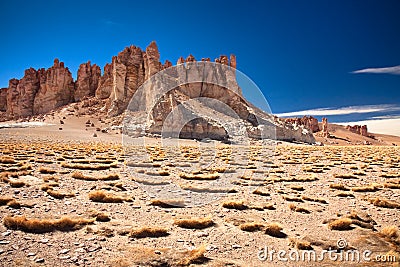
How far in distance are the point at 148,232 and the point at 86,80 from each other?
101m

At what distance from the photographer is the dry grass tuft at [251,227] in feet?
21.4

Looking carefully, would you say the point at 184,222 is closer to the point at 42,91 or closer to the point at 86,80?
the point at 86,80

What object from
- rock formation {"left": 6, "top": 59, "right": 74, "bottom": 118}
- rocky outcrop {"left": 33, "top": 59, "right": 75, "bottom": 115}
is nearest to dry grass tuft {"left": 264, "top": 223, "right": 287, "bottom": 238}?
rocky outcrop {"left": 33, "top": 59, "right": 75, "bottom": 115}

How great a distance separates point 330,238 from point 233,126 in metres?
61.1

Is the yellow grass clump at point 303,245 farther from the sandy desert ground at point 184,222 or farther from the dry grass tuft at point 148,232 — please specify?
the dry grass tuft at point 148,232

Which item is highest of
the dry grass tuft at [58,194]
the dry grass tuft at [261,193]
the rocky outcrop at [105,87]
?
the rocky outcrop at [105,87]

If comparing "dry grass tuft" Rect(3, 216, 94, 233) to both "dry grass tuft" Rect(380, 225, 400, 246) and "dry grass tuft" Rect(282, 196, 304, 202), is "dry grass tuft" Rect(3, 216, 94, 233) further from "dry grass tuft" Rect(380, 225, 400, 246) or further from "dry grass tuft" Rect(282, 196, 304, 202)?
"dry grass tuft" Rect(380, 225, 400, 246)

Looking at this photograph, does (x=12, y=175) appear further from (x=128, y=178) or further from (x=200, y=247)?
(x=200, y=247)

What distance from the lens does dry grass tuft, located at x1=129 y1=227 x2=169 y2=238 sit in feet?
19.2

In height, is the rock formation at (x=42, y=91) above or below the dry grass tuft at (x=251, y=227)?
above

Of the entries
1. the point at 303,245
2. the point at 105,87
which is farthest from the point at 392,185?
the point at 105,87

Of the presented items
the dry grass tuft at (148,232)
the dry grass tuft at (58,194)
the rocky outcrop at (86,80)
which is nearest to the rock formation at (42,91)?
the rocky outcrop at (86,80)

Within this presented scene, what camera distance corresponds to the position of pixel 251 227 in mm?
6551

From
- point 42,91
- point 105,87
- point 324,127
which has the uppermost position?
point 105,87
